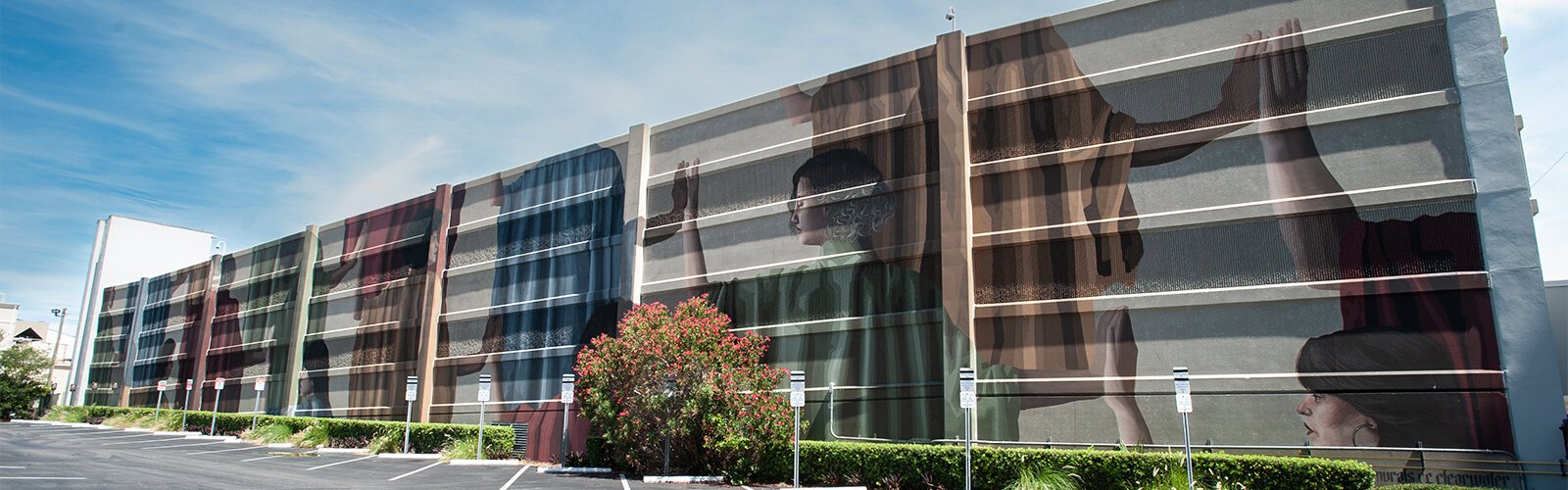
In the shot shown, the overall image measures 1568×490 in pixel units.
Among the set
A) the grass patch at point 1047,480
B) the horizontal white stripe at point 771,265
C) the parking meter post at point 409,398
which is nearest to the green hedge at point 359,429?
the parking meter post at point 409,398

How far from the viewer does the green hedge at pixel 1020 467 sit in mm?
17312

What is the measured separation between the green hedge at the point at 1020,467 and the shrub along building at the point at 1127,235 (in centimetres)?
195

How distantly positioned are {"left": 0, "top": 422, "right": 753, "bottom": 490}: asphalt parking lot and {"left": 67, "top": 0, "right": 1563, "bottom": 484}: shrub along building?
18.8 feet

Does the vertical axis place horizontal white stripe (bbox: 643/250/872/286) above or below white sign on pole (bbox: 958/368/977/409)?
above

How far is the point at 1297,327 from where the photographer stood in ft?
65.1

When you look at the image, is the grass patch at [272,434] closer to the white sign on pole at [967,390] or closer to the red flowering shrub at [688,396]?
the red flowering shrub at [688,396]

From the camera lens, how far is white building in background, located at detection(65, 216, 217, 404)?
71.6 metres

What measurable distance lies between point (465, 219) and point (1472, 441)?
35.7 m

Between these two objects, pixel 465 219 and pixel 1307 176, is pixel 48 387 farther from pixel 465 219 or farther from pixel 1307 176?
pixel 1307 176

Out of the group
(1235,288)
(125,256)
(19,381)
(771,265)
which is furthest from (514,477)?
(125,256)

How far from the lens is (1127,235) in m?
22.2

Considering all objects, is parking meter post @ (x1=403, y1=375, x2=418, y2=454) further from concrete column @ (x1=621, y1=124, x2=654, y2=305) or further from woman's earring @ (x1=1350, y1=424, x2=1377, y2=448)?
woman's earring @ (x1=1350, y1=424, x2=1377, y2=448)

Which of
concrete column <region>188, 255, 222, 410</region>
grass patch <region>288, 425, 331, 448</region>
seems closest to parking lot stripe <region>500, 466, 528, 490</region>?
grass patch <region>288, 425, 331, 448</region>

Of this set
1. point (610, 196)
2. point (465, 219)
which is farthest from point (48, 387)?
point (610, 196)
